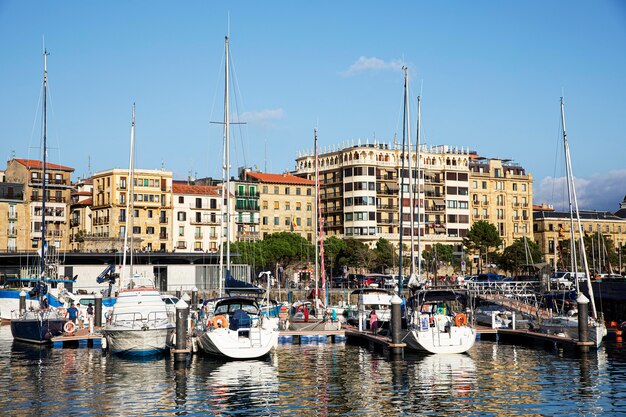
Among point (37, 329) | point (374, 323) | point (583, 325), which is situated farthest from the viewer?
point (374, 323)

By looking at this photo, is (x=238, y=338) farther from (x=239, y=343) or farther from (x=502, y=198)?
(x=502, y=198)

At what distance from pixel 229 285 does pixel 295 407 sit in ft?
97.2

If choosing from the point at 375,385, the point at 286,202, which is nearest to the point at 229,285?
the point at 375,385

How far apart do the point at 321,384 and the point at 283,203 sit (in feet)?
357

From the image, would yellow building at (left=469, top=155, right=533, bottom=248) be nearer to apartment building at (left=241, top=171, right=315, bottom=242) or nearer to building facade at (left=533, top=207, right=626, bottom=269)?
building facade at (left=533, top=207, right=626, bottom=269)

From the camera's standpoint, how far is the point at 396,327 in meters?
50.4

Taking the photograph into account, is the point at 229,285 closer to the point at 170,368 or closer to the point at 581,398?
the point at 170,368

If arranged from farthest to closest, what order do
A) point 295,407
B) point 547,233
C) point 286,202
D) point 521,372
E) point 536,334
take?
point 547,233
point 286,202
point 536,334
point 521,372
point 295,407

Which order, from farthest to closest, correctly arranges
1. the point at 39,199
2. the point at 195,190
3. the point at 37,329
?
the point at 195,190
the point at 39,199
the point at 37,329

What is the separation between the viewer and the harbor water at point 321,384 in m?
35.0

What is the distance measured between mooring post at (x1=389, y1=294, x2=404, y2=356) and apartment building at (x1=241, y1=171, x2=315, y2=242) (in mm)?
94275

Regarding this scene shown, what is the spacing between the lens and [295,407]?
35219mm

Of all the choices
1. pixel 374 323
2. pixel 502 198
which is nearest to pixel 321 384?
pixel 374 323

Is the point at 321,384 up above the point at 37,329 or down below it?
below
